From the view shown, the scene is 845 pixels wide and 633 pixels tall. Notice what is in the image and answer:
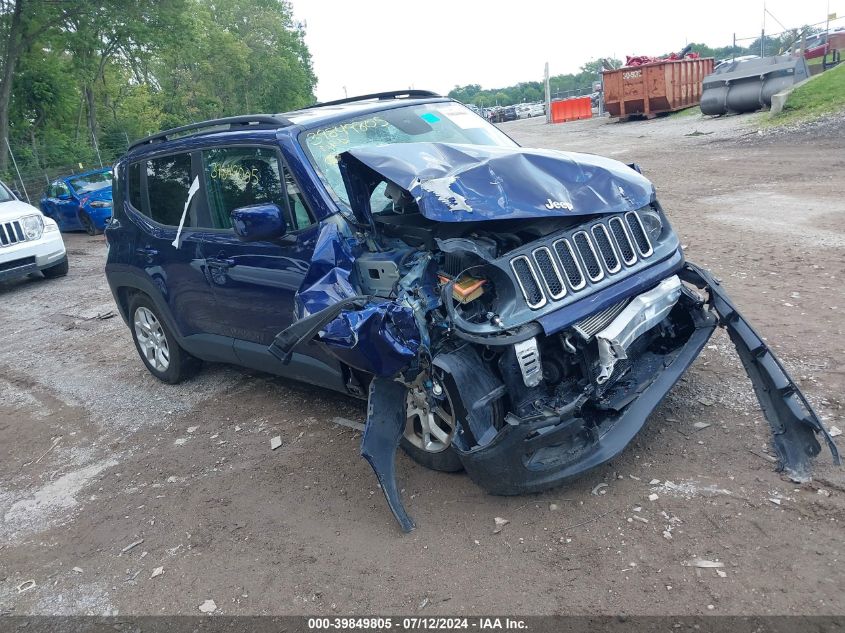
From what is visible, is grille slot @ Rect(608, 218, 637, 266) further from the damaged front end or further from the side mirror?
the side mirror

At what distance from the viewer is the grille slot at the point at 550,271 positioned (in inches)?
137

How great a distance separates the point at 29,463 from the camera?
17.0 feet

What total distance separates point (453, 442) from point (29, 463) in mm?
3456

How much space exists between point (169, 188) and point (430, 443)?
9.83 feet

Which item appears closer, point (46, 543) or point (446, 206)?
point (446, 206)

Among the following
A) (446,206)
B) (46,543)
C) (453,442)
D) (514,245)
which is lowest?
(46,543)

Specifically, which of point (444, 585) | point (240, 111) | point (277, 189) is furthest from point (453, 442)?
point (240, 111)

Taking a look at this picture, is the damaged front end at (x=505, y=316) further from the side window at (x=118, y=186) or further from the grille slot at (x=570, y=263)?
the side window at (x=118, y=186)

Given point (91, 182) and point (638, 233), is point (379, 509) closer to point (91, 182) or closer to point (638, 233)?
point (638, 233)

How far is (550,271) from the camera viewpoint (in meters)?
3.50

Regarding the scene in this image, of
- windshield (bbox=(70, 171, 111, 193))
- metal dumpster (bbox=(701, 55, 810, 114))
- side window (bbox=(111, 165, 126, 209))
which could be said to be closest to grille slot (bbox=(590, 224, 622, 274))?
side window (bbox=(111, 165, 126, 209))

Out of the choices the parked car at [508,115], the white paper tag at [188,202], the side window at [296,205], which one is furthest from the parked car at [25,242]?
the parked car at [508,115]

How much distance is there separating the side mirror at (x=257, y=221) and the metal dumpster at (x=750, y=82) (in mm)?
19866

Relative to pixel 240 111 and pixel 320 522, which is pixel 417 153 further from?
pixel 240 111
